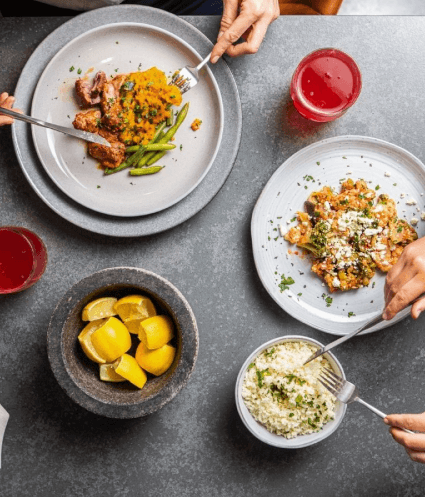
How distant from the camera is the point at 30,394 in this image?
2000mm

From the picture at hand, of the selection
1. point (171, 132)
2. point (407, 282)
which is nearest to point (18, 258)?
point (171, 132)

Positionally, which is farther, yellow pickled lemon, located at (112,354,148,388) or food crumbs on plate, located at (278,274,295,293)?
food crumbs on plate, located at (278,274,295,293)

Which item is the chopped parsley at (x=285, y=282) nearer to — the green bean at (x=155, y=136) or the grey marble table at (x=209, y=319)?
the grey marble table at (x=209, y=319)

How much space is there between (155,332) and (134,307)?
0.37ft

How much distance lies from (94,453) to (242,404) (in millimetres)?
602

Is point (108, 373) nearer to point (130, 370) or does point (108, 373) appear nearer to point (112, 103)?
point (130, 370)

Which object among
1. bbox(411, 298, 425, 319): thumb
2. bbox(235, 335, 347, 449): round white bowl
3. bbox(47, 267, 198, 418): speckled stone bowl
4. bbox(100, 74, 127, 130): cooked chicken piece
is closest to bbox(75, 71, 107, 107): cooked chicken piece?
bbox(100, 74, 127, 130): cooked chicken piece

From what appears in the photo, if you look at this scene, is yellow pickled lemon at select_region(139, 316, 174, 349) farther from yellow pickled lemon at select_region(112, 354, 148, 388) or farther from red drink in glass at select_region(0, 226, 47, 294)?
red drink in glass at select_region(0, 226, 47, 294)

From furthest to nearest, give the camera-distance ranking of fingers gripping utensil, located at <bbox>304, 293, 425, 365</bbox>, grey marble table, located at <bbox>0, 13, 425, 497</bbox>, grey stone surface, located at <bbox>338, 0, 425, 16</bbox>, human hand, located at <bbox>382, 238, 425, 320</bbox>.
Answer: grey stone surface, located at <bbox>338, 0, 425, 16</bbox> < grey marble table, located at <bbox>0, 13, 425, 497</bbox> < fingers gripping utensil, located at <bbox>304, 293, 425, 365</bbox> < human hand, located at <bbox>382, 238, 425, 320</bbox>

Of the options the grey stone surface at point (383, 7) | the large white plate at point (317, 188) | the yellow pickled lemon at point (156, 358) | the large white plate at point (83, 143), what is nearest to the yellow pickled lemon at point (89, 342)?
the yellow pickled lemon at point (156, 358)

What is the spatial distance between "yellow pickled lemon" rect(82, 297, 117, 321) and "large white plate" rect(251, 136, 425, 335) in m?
0.54

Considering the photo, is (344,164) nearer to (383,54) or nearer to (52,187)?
(383,54)

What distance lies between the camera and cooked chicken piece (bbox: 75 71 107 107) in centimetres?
188

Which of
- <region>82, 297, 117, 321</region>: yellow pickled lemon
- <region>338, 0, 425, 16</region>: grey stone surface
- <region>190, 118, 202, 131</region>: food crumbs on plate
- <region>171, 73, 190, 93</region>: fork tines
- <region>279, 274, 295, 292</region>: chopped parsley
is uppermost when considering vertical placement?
→ <region>338, 0, 425, 16</region>: grey stone surface
